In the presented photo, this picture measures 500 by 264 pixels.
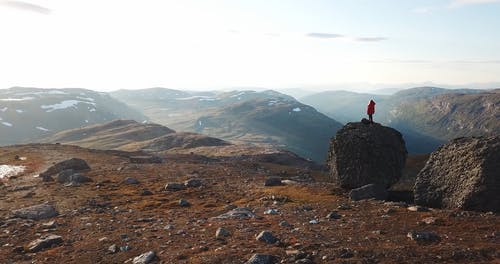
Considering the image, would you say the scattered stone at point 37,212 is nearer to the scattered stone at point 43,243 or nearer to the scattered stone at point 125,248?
the scattered stone at point 43,243

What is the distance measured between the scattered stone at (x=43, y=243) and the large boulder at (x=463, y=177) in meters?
25.1

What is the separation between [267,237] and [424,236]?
8.34 m

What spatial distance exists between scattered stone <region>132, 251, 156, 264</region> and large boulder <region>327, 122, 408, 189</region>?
2190cm

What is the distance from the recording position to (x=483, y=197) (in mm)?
28172

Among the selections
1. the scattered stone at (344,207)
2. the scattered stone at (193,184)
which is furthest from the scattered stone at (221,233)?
the scattered stone at (193,184)

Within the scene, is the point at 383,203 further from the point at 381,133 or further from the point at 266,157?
the point at 266,157

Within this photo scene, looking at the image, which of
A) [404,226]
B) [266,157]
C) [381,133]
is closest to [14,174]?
[381,133]

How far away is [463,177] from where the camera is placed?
2969cm

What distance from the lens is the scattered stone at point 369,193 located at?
3519 centimetres

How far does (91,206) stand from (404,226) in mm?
26852

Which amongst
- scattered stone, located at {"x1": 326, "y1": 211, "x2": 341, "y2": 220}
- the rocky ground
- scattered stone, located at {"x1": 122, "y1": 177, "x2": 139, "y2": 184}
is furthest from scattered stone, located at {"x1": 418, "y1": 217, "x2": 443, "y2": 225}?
scattered stone, located at {"x1": 122, "y1": 177, "x2": 139, "y2": 184}

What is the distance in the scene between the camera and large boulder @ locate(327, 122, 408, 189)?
128 feet

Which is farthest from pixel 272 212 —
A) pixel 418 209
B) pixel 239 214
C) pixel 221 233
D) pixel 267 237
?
pixel 418 209

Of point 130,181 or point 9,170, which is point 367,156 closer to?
point 130,181
